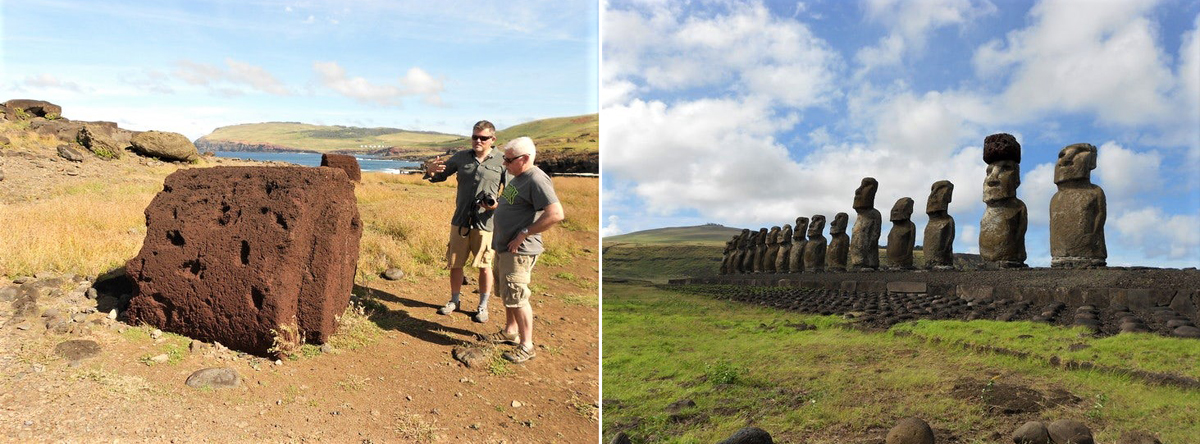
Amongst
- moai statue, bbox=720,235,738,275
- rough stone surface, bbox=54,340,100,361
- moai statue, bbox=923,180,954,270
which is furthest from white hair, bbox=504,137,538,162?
moai statue, bbox=720,235,738,275

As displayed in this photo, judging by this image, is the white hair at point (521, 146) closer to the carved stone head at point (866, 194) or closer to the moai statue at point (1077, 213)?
the moai statue at point (1077, 213)

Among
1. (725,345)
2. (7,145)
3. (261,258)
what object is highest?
(7,145)

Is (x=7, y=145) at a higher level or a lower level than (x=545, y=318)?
higher

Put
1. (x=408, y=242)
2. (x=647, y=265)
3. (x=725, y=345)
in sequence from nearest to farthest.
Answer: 1. (x=725, y=345)
2. (x=408, y=242)
3. (x=647, y=265)

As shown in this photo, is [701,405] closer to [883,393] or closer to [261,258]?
[883,393]

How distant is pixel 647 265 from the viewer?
51625 millimetres

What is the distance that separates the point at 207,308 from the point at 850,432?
4604 mm

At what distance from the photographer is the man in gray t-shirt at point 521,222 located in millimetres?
4816

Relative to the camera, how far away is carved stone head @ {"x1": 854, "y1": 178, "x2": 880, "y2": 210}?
16500 millimetres

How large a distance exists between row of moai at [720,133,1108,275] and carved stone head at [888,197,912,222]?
15mm

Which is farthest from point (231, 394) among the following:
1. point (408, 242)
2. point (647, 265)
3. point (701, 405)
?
point (647, 265)

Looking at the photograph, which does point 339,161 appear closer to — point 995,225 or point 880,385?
point 995,225

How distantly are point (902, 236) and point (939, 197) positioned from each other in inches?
58.7

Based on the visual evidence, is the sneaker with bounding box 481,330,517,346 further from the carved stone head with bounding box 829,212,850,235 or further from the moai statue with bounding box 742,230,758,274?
the moai statue with bounding box 742,230,758,274
